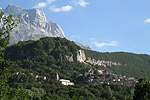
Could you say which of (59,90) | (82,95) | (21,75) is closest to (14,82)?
(21,75)

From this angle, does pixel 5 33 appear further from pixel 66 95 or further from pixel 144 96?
pixel 66 95

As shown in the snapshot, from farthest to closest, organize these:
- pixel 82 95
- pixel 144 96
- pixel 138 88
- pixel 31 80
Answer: pixel 31 80 → pixel 82 95 → pixel 138 88 → pixel 144 96

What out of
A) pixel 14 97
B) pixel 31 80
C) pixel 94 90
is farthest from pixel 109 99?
pixel 14 97

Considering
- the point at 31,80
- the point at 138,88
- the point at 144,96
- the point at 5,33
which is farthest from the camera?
the point at 31,80

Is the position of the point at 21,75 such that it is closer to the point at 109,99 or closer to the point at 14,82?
the point at 14,82

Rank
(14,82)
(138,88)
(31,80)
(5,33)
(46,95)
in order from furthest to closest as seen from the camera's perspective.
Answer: (31,80), (14,82), (46,95), (138,88), (5,33)

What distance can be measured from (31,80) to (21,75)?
8908 millimetres

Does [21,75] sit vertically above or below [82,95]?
above

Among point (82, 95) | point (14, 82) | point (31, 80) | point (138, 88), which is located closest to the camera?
point (138, 88)

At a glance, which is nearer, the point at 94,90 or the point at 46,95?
the point at 46,95

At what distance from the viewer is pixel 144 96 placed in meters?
33.7

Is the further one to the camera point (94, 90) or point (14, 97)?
point (94, 90)

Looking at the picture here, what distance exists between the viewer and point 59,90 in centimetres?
16738

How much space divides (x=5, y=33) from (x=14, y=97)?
729cm
